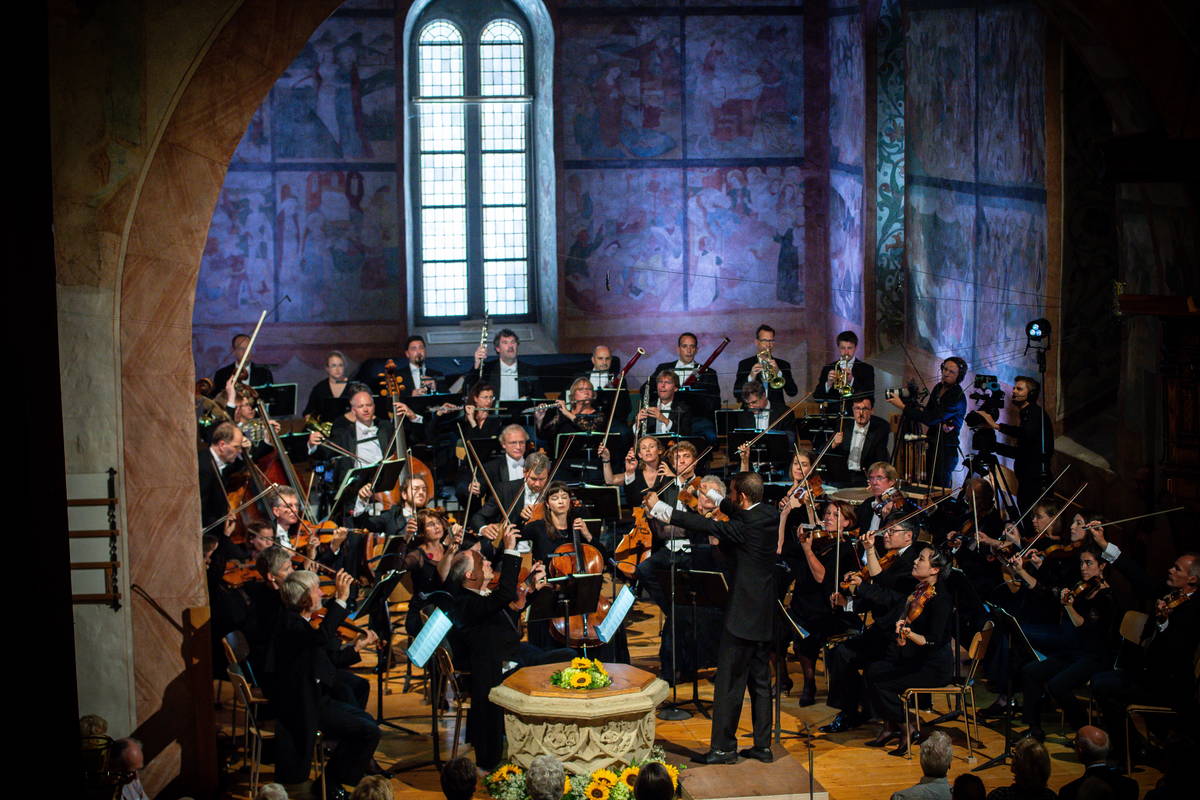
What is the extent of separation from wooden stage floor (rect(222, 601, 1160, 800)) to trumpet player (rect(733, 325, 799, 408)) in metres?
3.75

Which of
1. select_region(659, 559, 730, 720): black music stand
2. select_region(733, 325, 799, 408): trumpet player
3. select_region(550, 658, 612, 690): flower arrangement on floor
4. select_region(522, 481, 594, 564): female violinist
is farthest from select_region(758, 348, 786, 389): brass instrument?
select_region(550, 658, 612, 690): flower arrangement on floor

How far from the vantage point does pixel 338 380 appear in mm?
12297

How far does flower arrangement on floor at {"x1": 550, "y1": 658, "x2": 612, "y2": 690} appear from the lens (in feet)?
25.2

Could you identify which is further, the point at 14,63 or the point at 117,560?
the point at 117,560

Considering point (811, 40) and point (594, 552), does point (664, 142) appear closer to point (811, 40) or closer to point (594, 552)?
point (811, 40)

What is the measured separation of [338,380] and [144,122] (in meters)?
5.56

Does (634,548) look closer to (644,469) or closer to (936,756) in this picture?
(644,469)

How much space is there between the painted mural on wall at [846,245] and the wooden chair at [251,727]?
8639mm

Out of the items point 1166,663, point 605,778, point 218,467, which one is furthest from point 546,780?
point 218,467

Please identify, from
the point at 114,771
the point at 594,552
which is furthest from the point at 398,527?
the point at 114,771

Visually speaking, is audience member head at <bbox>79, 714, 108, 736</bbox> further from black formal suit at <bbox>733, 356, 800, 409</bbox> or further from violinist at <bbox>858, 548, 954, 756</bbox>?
black formal suit at <bbox>733, 356, 800, 409</bbox>

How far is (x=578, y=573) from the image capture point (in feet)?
27.7

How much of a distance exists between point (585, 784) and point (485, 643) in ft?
3.13

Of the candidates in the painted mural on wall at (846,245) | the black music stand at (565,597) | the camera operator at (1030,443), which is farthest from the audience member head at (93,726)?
the painted mural on wall at (846,245)
